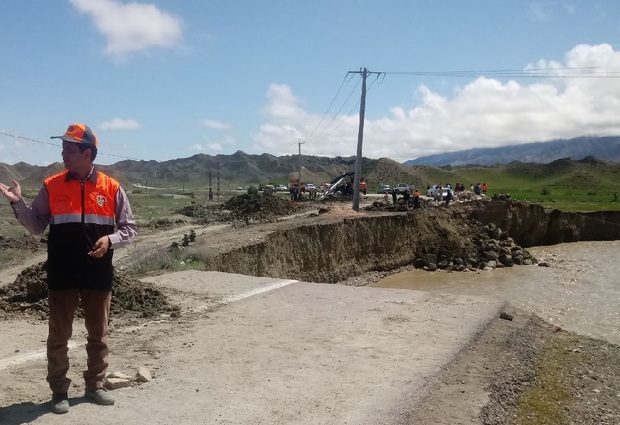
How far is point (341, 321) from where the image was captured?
8609mm

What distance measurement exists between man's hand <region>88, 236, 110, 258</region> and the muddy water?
13158mm

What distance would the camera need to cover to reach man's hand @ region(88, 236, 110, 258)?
4777 mm

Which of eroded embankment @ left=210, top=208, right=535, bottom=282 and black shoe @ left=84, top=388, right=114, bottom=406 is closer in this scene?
black shoe @ left=84, top=388, right=114, bottom=406

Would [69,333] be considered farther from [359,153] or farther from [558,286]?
[359,153]

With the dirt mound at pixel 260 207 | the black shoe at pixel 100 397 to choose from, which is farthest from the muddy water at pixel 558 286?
the black shoe at pixel 100 397

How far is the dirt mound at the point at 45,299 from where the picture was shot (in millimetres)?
8547

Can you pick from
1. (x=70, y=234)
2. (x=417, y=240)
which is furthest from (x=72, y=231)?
(x=417, y=240)

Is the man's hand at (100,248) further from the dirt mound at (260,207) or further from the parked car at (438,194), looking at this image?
the parked car at (438,194)

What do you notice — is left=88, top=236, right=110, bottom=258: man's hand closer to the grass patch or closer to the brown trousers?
the brown trousers

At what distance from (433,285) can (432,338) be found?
17.7 metres

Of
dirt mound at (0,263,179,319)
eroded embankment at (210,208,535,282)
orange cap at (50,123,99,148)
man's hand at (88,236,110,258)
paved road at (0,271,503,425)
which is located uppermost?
orange cap at (50,123,99,148)

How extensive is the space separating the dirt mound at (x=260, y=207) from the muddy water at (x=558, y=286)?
29.5 feet

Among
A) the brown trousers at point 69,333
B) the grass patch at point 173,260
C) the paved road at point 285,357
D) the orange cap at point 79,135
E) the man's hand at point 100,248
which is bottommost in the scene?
the grass patch at point 173,260

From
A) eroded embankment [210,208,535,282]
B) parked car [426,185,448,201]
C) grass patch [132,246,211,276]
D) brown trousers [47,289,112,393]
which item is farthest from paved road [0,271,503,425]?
parked car [426,185,448,201]
